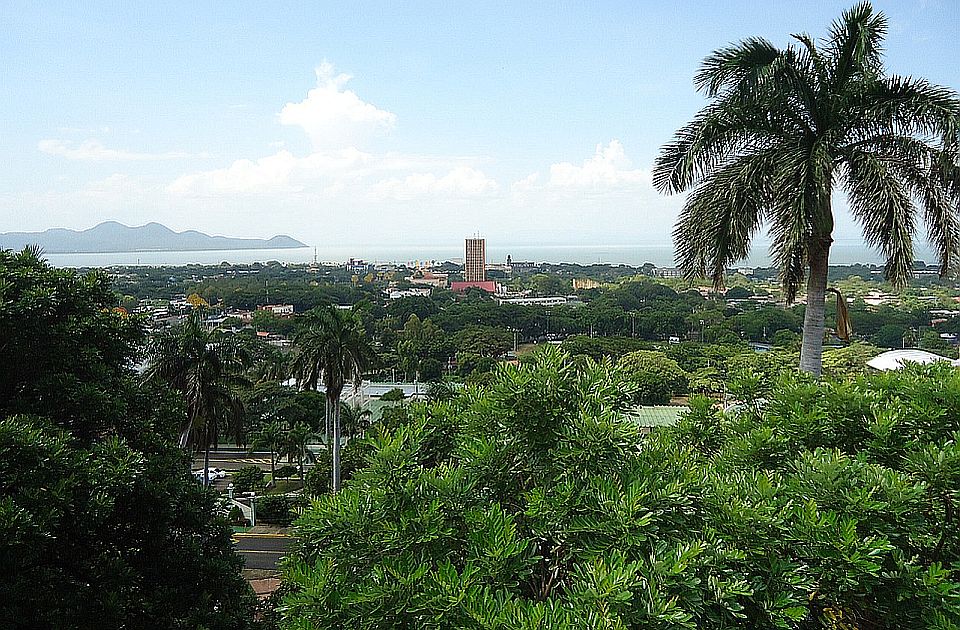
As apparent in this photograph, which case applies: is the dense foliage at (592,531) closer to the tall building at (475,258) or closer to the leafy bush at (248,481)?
the leafy bush at (248,481)

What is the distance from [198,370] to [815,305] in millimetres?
12700

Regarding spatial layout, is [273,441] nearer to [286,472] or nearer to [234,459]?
[286,472]

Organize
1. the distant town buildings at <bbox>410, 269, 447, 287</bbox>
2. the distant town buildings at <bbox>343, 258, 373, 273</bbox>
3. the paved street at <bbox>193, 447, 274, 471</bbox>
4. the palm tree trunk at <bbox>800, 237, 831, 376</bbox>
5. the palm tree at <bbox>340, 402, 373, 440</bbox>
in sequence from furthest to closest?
1. the distant town buildings at <bbox>343, 258, 373, 273</bbox>
2. the distant town buildings at <bbox>410, 269, 447, 287</bbox>
3. the palm tree at <bbox>340, 402, 373, 440</bbox>
4. the paved street at <bbox>193, 447, 274, 471</bbox>
5. the palm tree trunk at <bbox>800, 237, 831, 376</bbox>

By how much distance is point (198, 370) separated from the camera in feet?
48.9

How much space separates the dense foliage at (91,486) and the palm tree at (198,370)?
30.7ft

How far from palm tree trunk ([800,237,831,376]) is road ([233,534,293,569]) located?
10852 millimetres

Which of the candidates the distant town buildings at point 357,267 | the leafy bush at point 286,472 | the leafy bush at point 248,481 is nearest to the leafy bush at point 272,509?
the leafy bush at point 248,481

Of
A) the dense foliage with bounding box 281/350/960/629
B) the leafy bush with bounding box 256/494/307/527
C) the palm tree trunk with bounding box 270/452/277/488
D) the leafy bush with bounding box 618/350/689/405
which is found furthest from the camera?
the leafy bush with bounding box 618/350/689/405

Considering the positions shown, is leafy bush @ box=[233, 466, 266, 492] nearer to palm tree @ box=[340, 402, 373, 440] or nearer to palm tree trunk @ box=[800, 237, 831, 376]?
palm tree @ box=[340, 402, 373, 440]

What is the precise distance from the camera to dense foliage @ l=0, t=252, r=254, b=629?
4152mm

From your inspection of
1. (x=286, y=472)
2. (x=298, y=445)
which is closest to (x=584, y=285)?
(x=298, y=445)

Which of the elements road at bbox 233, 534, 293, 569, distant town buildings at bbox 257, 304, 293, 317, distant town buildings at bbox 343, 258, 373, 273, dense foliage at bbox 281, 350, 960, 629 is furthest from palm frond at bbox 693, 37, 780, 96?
distant town buildings at bbox 343, 258, 373, 273

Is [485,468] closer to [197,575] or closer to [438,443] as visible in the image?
[438,443]

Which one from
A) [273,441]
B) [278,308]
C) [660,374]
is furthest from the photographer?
[278,308]
